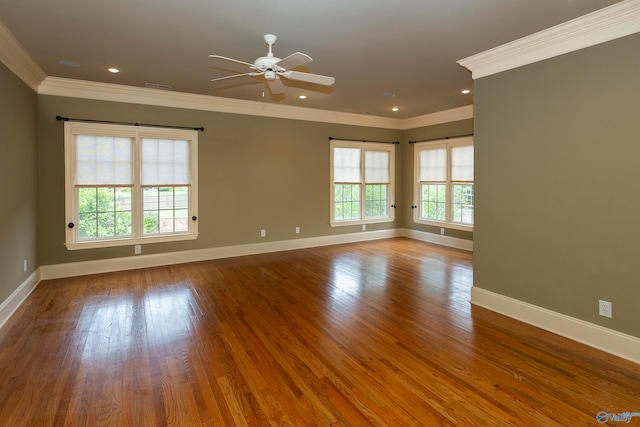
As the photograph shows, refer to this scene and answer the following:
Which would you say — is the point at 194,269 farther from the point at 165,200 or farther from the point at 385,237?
the point at 385,237

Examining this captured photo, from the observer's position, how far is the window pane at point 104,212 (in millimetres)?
5215

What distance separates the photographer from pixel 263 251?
22.2 feet

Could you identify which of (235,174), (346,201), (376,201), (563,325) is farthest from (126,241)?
(563,325)

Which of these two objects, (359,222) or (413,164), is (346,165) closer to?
(359,222)

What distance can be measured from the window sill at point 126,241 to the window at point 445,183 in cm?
512

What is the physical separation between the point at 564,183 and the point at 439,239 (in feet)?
14.7

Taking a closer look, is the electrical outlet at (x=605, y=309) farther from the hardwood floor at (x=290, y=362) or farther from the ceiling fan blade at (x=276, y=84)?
the ceiling fan blade at (x=276, y=84)

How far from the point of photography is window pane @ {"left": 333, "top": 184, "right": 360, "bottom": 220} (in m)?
7.68

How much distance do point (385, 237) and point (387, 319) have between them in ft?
16.1

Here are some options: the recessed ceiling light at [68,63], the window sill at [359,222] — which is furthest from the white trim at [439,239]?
the recessed ceiling light at [68,63]

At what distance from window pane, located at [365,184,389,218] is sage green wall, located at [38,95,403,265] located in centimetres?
66

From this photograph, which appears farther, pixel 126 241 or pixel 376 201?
pixel 376 201

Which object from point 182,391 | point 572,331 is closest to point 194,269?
point 182,391

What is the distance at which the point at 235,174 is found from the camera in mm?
6398
